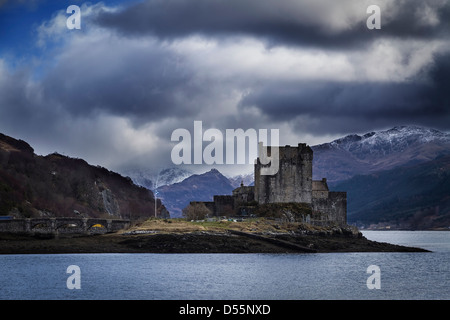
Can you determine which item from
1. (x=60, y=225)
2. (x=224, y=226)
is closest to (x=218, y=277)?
(x=224, y=226)

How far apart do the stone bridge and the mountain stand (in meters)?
16.7

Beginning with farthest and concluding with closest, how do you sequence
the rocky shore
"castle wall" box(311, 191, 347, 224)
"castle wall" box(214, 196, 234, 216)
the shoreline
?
"castle wall" box(214, 196, 234, 216), "castle wall" box(311, 191, 347, 224), the rocky shore, the shoreline

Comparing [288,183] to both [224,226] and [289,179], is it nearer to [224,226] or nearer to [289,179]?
[289,179]

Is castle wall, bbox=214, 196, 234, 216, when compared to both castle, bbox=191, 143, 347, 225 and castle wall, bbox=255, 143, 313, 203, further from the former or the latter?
castle wall, bbox=255, 143, 313, 203

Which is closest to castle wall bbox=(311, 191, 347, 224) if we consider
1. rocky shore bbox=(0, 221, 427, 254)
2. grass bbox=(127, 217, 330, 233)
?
grass bbox=(127, 217, 330, 233)

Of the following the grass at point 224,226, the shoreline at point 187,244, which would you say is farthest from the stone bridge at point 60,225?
the grass at point 224,226

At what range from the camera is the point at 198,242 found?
288 feet

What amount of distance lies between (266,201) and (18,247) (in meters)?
39.7

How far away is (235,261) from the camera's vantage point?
248 ft

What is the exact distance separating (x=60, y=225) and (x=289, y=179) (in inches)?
1494

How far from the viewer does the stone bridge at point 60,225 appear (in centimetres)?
10469

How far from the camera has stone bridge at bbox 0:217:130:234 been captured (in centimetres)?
10469
